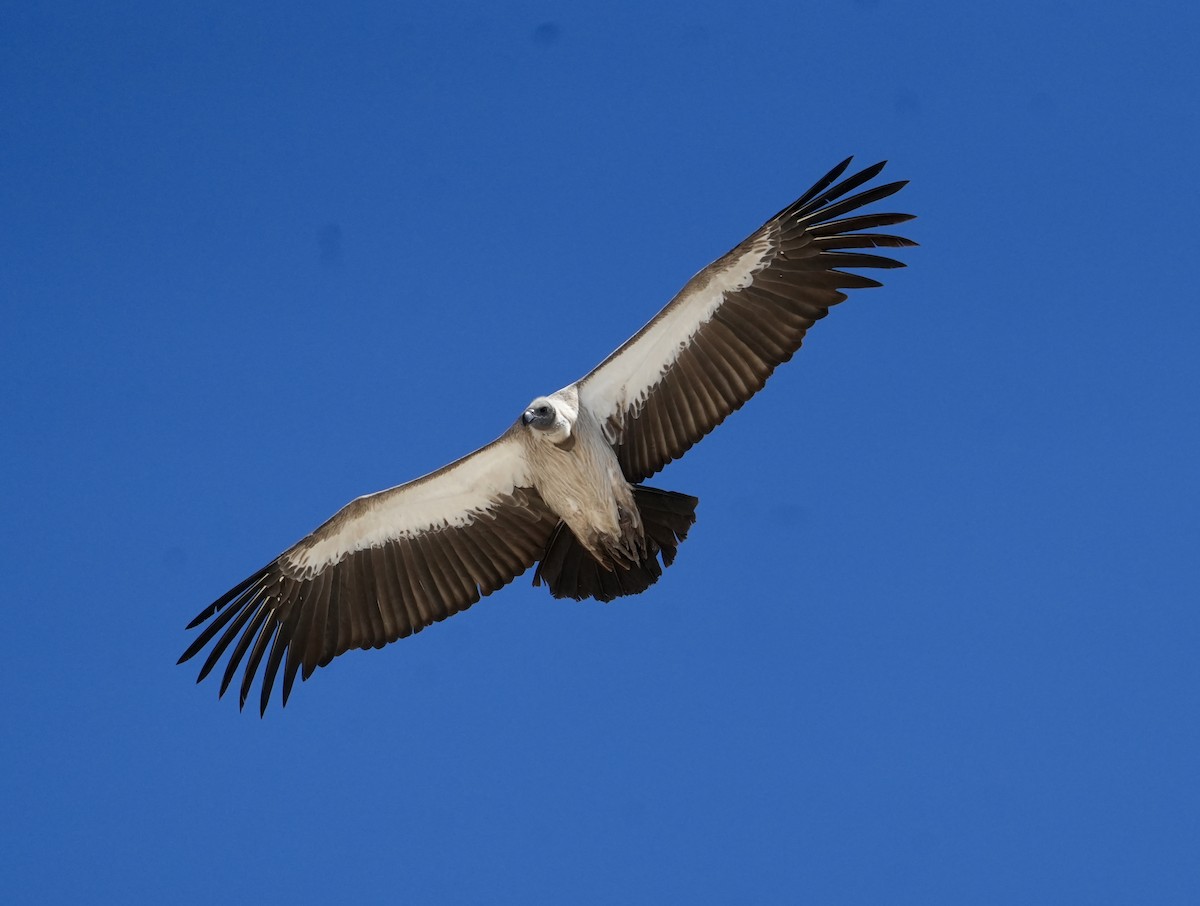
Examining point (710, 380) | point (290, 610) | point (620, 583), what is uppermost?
point (290, 610)

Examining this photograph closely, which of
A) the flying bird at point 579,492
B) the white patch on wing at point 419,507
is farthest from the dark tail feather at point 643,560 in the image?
the white patch on wing at point 419,507

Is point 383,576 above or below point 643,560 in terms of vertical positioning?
above

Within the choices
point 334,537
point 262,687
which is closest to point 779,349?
point 334,537

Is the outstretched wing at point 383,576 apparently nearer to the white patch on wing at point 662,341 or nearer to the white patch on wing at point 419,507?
the white patch on wing at point 419,507

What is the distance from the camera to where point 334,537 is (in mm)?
12078

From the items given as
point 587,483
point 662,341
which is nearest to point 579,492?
point 587,483

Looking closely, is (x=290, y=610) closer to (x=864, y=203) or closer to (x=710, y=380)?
(x=710, y=380)

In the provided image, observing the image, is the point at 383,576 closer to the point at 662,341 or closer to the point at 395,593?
the point at 395,593

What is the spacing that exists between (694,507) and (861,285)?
185 centimetres

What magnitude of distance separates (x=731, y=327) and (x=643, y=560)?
1.71m

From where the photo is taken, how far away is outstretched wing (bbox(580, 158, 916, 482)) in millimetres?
11141

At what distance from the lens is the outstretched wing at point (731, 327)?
1114 centimetres

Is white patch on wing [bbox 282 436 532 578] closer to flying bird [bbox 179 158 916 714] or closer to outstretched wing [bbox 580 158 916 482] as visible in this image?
flying bird [bbox 179 158 916 714]

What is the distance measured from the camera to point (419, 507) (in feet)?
39.4
